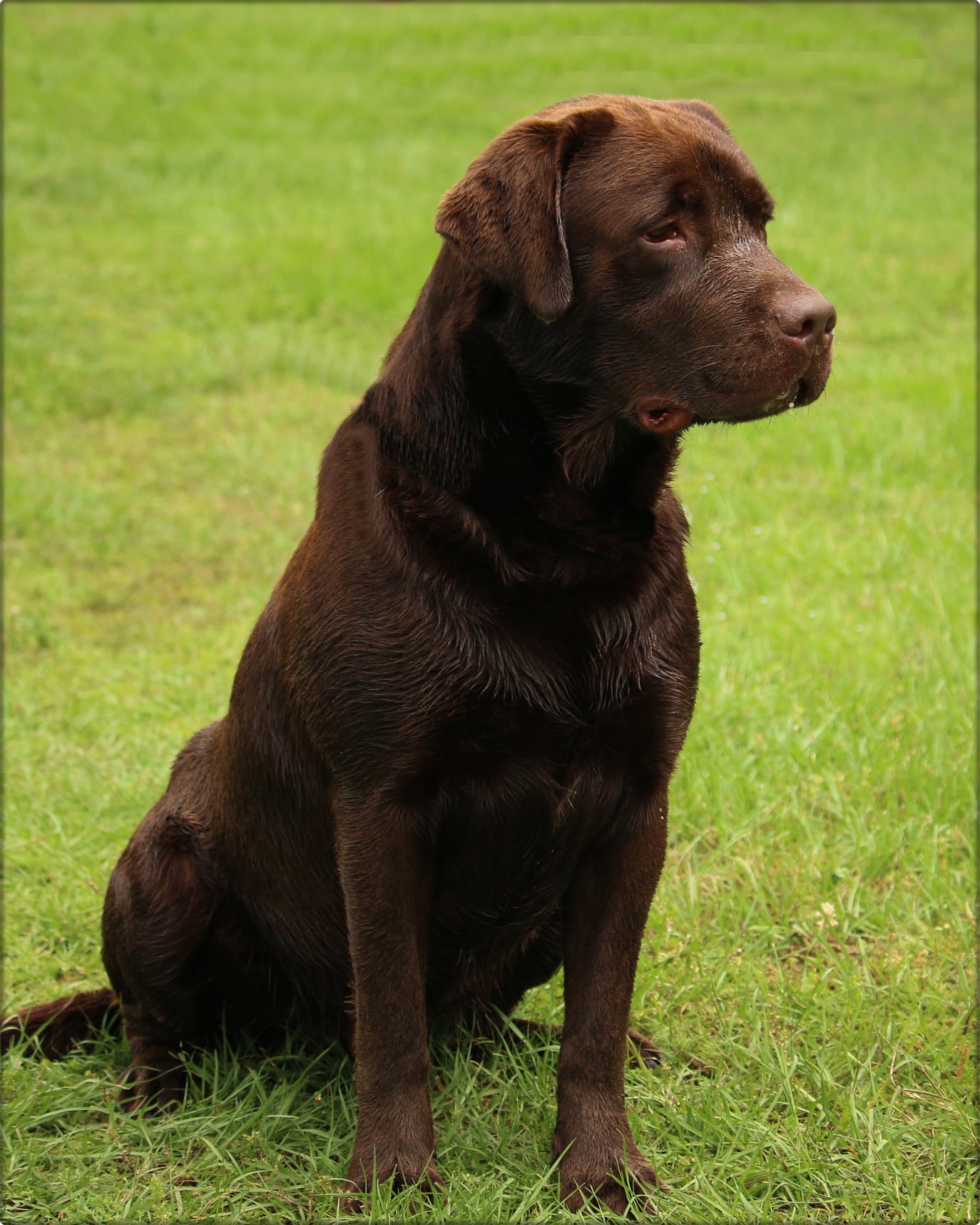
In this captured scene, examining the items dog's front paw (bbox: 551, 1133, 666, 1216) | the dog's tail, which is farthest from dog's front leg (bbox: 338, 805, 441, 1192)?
the dog's tail

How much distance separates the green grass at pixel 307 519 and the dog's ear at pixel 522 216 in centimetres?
83

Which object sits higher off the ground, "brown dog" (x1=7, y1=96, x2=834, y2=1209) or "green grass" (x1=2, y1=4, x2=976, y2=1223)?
"brown dog" (x1=7, y1=96, x2=834, y2=1209)

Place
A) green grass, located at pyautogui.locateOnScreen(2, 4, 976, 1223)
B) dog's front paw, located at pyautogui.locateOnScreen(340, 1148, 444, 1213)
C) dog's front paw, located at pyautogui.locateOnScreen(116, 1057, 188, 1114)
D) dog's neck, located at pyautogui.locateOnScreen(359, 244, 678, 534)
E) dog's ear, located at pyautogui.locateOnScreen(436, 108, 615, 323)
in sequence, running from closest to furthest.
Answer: dog's ear, located at pyautogui.locateOnScreen(436, 108, 615, 323) → dog's neck, located at pyautogui.locateOnScreen(359, 244, 678, 534) → dog's front paw, located at pyautogui.locateOnScreen(340, 1148, 444, 1213) → green grass, located at pyautogui.locateOnScreen(2, 4, 976, 1223) → dog's front paw, located at pyautogui.locateOnScreen(116, 1057, 188, 1114)

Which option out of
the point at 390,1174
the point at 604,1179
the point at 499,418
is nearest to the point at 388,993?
the point at 390,1174

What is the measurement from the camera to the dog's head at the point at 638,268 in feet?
7.33

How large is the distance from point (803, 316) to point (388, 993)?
4.42ft

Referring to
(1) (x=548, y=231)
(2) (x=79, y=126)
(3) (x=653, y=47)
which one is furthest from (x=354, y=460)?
(3) (x=653, y=47)

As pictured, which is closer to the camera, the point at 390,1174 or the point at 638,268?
the point at 638,268

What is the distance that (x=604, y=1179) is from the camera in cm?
253

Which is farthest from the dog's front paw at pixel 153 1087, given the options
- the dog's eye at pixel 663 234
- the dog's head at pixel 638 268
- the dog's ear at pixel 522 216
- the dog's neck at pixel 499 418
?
the dog's eye at pixel 663 234

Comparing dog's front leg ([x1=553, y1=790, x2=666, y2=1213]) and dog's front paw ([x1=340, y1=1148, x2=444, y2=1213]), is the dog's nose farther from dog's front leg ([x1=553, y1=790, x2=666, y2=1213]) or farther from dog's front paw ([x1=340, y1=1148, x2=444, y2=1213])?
dog's front paw ([x1=340, y1=1148, x2=444, y2=1213])

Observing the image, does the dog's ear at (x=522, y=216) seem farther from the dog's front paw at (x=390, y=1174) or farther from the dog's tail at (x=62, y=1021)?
the dog's tail at (x=62, y=1021)

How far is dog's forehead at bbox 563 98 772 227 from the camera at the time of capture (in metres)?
2.27

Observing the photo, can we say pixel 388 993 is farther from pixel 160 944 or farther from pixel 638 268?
pixel 638 268
